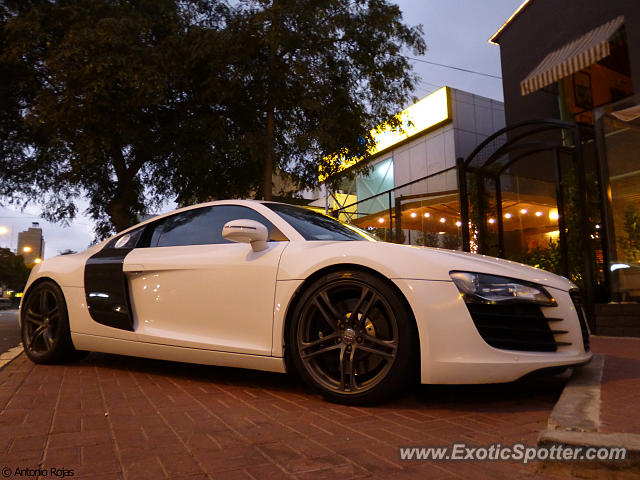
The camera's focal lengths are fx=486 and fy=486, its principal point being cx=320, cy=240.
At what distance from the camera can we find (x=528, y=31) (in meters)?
15.6

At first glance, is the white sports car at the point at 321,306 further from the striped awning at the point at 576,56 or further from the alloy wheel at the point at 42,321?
the striped awning at the point at 576,56

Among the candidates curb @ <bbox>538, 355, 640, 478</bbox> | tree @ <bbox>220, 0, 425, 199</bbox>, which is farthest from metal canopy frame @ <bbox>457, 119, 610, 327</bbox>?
curb @ <bbox>538, 355, 640, 478</bbox>

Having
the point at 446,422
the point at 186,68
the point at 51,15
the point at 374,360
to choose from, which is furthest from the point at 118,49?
the point at 446,422

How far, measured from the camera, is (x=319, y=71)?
873cm

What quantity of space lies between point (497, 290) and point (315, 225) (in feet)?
4.76

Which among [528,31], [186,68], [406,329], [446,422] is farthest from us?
[528,31]

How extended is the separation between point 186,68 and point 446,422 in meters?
8.07

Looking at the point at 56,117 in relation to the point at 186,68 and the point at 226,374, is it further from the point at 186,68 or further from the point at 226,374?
the point at 226,374

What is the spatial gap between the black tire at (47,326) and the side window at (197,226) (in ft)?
3.38

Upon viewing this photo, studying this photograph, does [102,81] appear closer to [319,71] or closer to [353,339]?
Answer: [319,71]

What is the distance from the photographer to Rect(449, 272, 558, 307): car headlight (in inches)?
101

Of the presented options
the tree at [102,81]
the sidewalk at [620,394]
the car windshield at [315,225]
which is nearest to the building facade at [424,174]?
the tree at [102,81]

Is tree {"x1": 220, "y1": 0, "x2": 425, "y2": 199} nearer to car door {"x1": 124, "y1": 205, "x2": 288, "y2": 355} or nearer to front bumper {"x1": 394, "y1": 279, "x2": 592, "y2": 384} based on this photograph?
car door {"x1": 124, "y1": 205, "x2": 288, "y2": 355}

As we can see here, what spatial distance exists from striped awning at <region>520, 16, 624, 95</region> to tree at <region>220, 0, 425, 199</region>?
517 centimetres
